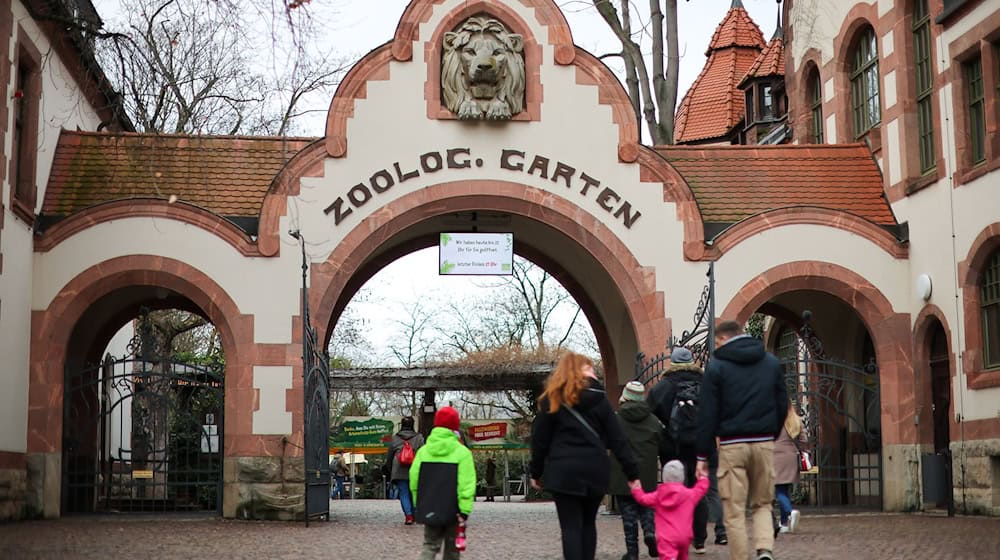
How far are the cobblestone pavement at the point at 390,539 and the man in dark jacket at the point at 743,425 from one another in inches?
87.8

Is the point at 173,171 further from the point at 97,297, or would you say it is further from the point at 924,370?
the point at 924,370

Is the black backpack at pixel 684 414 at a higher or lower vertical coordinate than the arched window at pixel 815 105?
lower

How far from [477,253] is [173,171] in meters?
4.71

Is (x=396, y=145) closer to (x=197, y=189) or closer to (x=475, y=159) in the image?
(x=475, y=159)

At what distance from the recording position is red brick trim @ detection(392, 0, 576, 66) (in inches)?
792

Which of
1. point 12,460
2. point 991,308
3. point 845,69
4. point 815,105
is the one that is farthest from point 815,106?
point 12,460

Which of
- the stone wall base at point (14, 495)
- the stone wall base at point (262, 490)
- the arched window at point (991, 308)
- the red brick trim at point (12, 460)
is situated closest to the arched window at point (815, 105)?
the arched window at point (991, 308)

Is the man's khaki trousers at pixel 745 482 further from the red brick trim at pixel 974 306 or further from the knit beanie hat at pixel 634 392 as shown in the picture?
the red brick trim at pixel 974 306

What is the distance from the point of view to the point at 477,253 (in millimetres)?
21406

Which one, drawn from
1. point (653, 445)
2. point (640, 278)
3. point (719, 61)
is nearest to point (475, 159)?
point (640, 278)

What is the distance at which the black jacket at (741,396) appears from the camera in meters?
9.98

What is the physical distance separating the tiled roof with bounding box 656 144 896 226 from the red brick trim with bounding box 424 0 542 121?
2373 mm

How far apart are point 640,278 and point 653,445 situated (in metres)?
8.24

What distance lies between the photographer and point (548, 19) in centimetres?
2039
